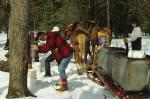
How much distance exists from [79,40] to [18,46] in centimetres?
672

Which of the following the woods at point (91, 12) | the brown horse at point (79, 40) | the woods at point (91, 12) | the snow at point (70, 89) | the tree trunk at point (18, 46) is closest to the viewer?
the tree trunk at point (18, 46)

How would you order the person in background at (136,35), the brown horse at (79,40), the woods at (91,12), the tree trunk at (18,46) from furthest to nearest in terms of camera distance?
the woods at (91,12) < the brown horse at (79,40) < the person in background at (136,35) < the tree trunk at (18,46)

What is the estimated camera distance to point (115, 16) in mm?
60562

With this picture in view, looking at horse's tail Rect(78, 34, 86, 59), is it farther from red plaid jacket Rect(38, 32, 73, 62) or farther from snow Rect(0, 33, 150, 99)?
red plaid jacket Rect(38, 32, 73, 62)

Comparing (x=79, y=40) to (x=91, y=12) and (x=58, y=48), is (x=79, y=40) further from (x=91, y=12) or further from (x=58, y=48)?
(x=91, y=12)

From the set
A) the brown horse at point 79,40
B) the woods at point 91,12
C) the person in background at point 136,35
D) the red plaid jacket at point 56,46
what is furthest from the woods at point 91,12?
the red plaid jacket at point 56,46

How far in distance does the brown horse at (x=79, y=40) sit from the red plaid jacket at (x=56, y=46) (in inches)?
191

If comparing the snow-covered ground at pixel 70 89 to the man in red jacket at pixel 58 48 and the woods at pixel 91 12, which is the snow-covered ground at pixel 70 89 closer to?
the man in red jacket at pixel 58 48

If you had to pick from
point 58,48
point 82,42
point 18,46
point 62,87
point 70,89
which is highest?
point 18,46

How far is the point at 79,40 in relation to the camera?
1677 cm

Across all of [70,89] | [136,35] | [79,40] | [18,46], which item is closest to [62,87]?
[70,89]

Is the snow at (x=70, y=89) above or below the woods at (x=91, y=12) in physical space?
below

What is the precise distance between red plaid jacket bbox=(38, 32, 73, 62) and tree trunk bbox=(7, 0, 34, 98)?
50.3 inches

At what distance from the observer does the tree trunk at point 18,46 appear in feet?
33.4
